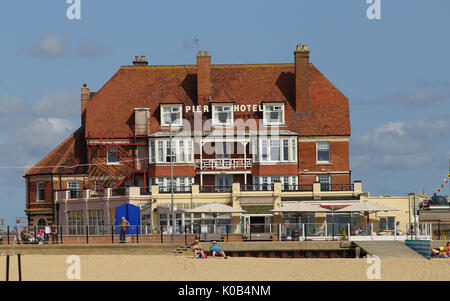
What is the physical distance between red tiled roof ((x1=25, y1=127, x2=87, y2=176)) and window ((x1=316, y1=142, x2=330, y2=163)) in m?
17.1

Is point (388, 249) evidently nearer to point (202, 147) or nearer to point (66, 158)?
point (202, 147)

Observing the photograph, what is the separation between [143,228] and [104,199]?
29.5 feet

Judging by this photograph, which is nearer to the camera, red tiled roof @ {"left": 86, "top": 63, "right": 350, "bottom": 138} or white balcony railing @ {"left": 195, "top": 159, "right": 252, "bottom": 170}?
white balcony railing @ {"left": 195, "top": 159, "right": 252, "bottom": 170}

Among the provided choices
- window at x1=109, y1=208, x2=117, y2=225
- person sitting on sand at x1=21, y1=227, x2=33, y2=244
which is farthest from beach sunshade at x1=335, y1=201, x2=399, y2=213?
person sitting on sand at x1=21, y1=227, x2=33, y2=244

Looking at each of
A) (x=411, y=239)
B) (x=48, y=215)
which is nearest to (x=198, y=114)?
(x=48, y=215)

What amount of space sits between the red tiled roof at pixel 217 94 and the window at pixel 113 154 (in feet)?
3.47

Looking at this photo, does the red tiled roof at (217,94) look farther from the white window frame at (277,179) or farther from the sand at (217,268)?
the sand at (217,268)

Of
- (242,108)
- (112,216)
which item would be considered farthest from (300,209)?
(242,108)

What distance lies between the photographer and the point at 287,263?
49312 mm

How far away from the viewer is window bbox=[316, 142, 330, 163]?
7362cm

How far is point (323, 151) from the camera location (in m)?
73.8

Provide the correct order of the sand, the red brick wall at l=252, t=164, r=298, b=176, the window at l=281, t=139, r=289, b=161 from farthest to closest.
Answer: the window at l=281, t=139, r=289, b=161 → the red brick wall at l=252, t=164, r=298, b=176 → the sand

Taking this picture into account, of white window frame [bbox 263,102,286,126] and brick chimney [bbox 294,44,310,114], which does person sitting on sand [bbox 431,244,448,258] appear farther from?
brick chimney [bbox 294,44,310,114]
